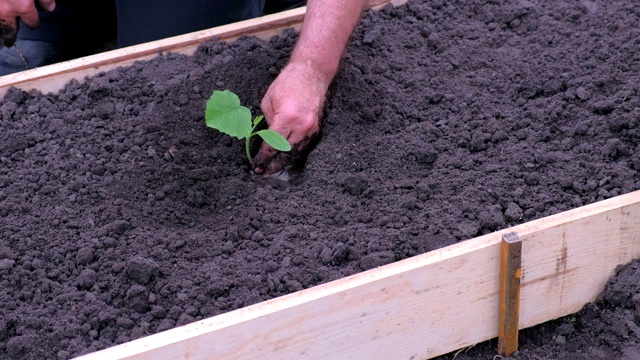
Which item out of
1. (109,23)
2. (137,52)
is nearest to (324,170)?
(137,52)

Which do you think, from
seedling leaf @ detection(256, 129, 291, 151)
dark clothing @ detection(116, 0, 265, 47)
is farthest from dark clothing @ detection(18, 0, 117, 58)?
seedling leaf @ detection(256, 129, 291, 151)

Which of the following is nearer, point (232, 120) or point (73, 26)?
point (232, 120)

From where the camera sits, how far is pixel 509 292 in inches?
86.0

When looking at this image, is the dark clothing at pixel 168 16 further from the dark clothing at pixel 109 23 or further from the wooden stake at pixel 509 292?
the wooden stake at pixel 509 292

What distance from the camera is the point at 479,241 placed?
2172 mm

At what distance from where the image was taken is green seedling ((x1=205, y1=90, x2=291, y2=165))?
2516 mm

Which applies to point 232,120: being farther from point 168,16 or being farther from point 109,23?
point 109,23

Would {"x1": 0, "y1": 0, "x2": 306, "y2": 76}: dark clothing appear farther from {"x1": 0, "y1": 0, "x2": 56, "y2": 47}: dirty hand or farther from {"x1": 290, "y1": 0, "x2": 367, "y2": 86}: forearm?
{"x1": 290, "y1": 0, "x2": 367, "y2": 86}: forearm

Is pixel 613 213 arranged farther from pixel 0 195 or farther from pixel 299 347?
pixel 0 195

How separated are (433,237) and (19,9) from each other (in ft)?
5.34

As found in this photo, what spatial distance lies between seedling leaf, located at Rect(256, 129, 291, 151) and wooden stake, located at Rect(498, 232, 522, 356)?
733mm

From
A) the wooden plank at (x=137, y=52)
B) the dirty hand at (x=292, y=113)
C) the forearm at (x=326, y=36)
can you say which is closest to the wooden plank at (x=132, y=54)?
the wooden plank at (x=137, y=52)

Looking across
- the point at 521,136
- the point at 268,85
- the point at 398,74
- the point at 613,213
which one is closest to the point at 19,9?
the point at 268,85

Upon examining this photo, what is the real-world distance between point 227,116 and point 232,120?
0.03m
